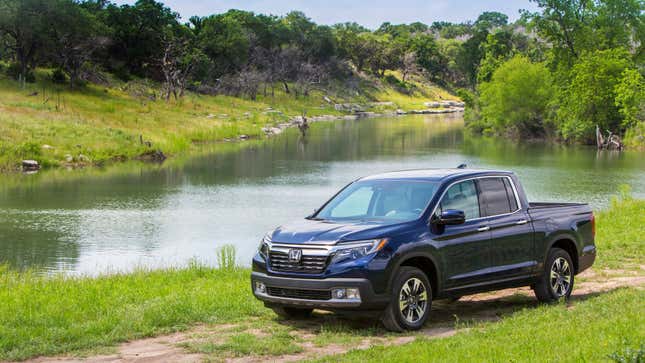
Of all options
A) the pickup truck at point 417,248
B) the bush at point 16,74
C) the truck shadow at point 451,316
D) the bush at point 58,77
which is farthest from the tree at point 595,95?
the pickup truck at point 417,248

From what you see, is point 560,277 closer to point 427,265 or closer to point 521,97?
point 427,265

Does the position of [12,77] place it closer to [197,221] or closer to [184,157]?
[184,157]

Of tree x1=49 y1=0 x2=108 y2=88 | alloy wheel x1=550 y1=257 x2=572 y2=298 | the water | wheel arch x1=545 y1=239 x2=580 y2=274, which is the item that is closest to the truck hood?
alloy wheel x1=550 y1=257 x2=572 y2=298

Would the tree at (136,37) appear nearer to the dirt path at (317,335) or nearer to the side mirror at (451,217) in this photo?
the dirt path at (317,335)

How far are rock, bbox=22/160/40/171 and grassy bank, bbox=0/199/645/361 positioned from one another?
Result: 112ft

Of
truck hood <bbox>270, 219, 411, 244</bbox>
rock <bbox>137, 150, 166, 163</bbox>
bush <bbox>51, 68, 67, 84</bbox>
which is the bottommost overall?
rock <bbox>137, 150, 166, 163</bbox>

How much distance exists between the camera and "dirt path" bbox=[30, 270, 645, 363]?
9523 mm

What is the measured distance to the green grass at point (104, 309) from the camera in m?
10.3

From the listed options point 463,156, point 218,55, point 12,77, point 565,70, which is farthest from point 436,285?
point 218,55

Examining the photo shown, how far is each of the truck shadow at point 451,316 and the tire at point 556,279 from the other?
0.17 metres

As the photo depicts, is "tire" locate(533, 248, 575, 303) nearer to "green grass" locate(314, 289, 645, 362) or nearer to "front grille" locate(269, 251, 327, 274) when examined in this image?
"green grass" locate(314, 289, 645, 362)

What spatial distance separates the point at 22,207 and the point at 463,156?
3581 centimetres

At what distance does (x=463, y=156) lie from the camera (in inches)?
→ 2463

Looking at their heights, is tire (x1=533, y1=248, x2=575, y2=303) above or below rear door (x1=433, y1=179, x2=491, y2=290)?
below
